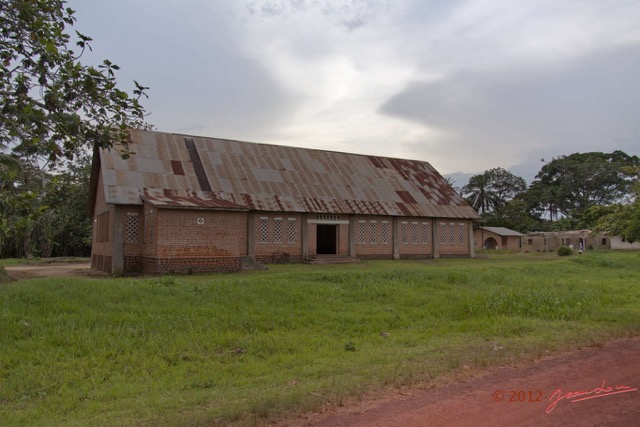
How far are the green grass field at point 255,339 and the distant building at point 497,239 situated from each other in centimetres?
4195

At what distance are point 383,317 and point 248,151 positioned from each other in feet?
68.4

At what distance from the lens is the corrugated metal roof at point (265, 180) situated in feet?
78.8

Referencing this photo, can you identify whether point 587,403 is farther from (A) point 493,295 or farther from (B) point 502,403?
(A) point 493,295

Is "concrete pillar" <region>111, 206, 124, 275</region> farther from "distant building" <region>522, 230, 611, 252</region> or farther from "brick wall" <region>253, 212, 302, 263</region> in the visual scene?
"distant building" <region>522, 230, 611, 252</region>

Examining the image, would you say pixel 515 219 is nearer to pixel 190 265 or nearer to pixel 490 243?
pixel 490 243

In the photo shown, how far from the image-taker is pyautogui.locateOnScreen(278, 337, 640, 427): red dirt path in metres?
5.37

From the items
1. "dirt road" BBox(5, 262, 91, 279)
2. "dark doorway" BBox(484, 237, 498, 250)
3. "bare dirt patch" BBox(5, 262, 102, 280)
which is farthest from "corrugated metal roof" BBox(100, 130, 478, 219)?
"dark doorway" BBox(484, 237, 498, 250)

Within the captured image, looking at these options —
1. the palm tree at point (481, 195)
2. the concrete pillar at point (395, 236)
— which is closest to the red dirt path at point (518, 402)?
the concrete pillar at point (395, 236)

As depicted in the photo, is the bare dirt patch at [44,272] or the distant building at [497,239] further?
the distant building at [497,239]

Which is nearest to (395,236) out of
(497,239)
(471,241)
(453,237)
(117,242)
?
(453,237)

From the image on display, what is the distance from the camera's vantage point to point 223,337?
31.7 feet

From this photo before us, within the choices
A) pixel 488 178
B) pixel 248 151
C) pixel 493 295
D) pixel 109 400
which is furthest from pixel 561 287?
pixel 488 178

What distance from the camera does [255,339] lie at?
9.68 m

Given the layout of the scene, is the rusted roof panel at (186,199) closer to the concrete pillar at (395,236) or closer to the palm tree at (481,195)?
the concrete pillar at (395,236)
